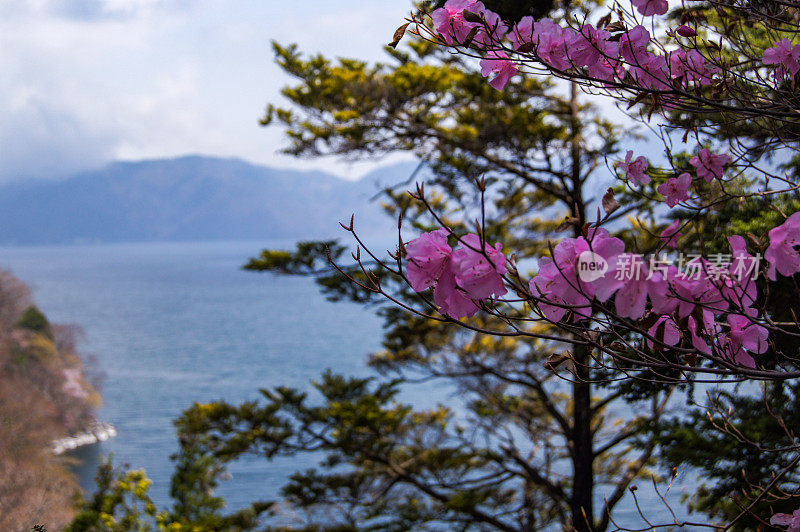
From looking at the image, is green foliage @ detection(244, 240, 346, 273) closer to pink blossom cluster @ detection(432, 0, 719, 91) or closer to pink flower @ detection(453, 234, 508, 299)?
pink blossom cluster @ detection(432, 0, 719, 91)

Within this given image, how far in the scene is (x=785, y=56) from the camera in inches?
47.8

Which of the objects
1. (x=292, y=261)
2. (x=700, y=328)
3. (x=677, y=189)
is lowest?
(x=700, y=328)

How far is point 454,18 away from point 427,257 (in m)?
0.54

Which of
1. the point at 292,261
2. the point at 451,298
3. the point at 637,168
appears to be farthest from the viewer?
the point at 292,261

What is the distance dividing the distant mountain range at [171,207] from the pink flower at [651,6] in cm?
14036

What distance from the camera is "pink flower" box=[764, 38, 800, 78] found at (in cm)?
120

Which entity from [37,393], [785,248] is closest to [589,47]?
[785,248]

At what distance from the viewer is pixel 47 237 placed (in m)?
153

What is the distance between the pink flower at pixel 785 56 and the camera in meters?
1.20

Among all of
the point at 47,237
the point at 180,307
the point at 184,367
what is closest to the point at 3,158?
the point at 47,237

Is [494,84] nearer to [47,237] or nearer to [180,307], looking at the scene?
[180,307]

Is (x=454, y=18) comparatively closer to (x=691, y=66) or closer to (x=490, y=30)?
(x=490, y=30)

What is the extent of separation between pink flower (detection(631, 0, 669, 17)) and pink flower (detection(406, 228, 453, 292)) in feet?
2.30

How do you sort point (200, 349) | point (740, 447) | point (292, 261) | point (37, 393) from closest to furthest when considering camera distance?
point (740, 447)
point (292, 261)
point (37, 393)
point (200, 349)
